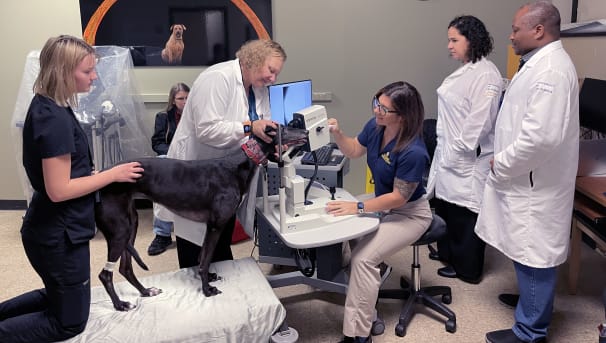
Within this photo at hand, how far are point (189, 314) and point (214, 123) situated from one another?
0.77 metres

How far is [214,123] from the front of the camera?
211cm

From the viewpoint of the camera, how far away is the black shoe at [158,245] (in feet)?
10.7

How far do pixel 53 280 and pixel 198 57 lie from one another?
8.51 ft

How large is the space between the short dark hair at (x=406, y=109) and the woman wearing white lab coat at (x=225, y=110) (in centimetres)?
50

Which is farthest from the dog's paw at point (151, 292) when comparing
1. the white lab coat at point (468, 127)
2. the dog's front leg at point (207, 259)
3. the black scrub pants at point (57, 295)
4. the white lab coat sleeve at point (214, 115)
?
the white lab coat at point (468, 127)

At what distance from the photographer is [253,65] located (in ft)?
7.04

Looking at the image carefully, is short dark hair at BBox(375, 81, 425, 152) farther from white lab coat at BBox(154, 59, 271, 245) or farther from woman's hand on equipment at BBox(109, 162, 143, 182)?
woman's hand on equipment at BBox(109, 162, 143, 182)

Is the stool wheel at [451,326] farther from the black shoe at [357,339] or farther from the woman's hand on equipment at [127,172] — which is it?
the woman's hand on equipment at [127,172]

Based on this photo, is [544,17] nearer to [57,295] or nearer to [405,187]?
[405,187]

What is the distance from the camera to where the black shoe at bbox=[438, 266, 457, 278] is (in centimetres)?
290

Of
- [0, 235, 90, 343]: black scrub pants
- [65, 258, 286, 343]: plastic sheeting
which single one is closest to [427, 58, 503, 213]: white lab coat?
[65, 258, 286, 343]: plastic sheeting

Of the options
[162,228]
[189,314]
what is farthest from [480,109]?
[162,228]

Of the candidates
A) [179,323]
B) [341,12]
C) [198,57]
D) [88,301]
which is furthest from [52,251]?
[341,12]

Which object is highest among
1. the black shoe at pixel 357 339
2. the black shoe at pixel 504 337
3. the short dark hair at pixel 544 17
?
the short dark hair at pixel 544 17
